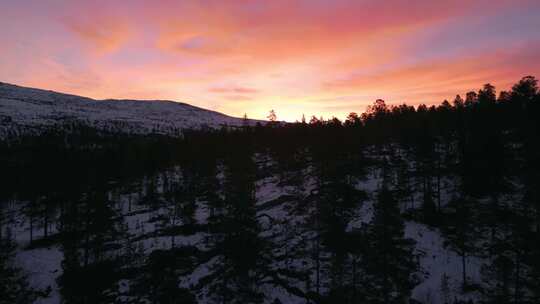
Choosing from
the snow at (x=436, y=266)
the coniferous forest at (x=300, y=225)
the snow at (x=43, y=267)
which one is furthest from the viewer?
A: the snow at (x=43, y=267)

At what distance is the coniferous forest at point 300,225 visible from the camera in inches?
1087

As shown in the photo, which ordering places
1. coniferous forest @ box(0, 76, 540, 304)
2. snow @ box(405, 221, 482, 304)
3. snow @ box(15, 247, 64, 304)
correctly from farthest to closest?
1. snow @ box(15, 247, 64, 304)
2. coniferous forest @ box(0, 76, 540, 304)
3. snow @ box(405, 221, 482, 304)

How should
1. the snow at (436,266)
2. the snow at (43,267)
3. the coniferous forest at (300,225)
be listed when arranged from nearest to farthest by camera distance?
the snow at (436,266) < the coniferous forest at (300,225) < the snow at (43,267)

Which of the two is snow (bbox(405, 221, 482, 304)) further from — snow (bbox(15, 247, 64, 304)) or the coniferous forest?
snow (bbox(15, 247, 64, 304))

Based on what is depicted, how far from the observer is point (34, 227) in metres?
54.2

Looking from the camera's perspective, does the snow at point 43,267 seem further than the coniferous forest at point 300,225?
Yes

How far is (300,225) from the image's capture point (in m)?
42.1

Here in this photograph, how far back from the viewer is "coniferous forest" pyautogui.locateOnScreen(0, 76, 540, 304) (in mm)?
27609

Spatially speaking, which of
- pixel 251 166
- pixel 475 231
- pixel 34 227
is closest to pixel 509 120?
pixel 475 231

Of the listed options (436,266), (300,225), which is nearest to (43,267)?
(300,225)

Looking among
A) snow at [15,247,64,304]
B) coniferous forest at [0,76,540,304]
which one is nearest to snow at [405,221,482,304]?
A: coniferous forest at [0,76,540,304]

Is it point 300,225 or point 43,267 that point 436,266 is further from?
point 43,267

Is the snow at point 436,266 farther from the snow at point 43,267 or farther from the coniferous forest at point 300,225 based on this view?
the snow at point 43,267

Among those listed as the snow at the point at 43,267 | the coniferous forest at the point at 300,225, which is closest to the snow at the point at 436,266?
the coniferous forest at the point at 300,225
